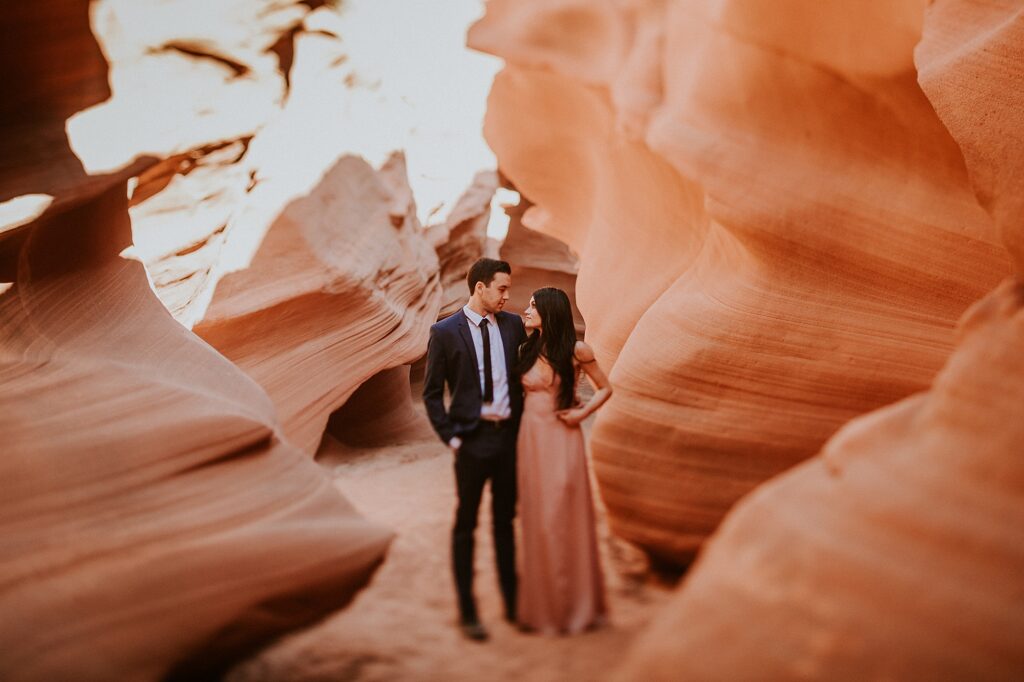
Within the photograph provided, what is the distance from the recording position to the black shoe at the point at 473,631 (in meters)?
2.76

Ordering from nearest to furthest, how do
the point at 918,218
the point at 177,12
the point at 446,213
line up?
the point at 918,218 → the point at 177,12 → the point at 446,213

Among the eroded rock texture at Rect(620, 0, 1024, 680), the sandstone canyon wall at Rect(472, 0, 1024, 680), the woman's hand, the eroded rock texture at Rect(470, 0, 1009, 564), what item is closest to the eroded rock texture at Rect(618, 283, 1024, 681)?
the eroded rock texture at Rect(620, 0, 1024, 680)

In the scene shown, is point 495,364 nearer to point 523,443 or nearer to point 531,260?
point 523,443

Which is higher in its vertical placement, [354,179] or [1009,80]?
[1009,80]

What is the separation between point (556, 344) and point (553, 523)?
690mm

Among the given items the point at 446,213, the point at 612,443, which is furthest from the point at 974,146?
the point at 446,213

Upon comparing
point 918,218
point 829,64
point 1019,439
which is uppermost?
point 829,64

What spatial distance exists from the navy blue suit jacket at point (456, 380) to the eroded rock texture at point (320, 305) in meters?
3.28

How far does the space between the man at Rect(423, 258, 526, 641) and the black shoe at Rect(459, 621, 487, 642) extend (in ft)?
0.35

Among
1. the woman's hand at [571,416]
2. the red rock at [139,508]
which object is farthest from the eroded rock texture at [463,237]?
the woman's hand at [571,416]

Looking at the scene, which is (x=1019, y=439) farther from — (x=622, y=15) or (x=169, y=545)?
(x=622, y=15)

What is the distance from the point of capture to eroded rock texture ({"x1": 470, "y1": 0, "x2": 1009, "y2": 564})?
386 cm

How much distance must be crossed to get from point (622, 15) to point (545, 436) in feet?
9.59

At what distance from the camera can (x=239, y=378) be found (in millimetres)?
4035
